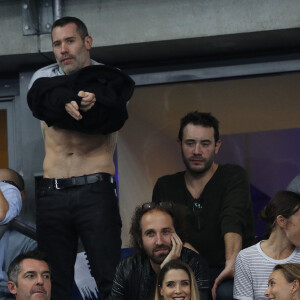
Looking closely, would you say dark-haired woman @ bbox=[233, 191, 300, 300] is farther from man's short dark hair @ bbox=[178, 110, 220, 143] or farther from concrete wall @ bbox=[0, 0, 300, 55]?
concrete wall @ bbox=[0, 0, 300, 55]

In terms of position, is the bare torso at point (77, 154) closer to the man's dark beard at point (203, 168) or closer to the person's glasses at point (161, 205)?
the person's glasses at point (161, 205)

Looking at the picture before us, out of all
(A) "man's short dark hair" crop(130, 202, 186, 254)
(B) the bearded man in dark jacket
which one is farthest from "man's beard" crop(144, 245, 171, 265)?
(A) "man's short dark hair" crop(130, 202, 186, 254)

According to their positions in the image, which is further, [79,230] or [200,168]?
[200,168]

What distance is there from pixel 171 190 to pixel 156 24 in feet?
4.81

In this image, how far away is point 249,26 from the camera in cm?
794

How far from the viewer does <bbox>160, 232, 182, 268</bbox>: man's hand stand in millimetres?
6621

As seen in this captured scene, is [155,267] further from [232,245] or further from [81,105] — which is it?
[81,105]

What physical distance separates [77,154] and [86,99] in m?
0.56

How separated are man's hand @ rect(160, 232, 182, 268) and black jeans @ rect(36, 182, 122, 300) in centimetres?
43

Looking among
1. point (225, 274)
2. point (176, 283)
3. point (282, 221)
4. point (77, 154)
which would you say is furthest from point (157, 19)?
point (176, 283)

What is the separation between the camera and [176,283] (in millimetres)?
6301

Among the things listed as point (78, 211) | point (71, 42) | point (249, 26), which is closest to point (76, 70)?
point (71, 42)

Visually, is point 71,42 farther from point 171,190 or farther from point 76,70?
point 171,190

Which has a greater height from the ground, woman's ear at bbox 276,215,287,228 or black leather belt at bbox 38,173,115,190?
black leather belt at bbox 38,173,115,190
